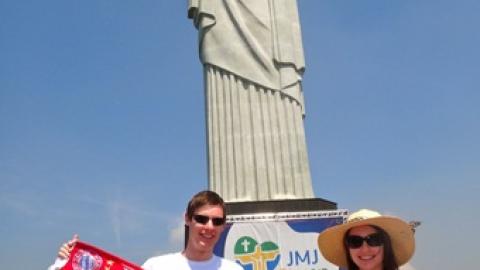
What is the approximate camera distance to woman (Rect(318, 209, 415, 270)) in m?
2.74

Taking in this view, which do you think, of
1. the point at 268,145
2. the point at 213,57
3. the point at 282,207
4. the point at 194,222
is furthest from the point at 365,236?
the point at 213,57

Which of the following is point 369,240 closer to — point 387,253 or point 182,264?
point 387,253

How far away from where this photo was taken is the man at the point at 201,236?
2.97 m

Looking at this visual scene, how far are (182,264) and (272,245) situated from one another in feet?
22.9

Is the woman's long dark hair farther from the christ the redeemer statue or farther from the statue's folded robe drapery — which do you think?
the statue's folded robe drapery

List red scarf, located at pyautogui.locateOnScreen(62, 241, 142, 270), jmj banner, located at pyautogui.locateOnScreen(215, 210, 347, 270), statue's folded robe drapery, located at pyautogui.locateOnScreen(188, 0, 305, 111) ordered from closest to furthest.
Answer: red scarf, located at pyautogui.locateOnScreen(62, 241, 142, 270), jmj banner, located at pyautogui.locateOnScreen(215, 210, 347, 270), statue's folded robe drapery, located at pyautogui.locateOnScreen(188, 0, 305, 111)

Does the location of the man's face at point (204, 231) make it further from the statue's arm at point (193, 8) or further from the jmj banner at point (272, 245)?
the statue's arm at point (193, 8)

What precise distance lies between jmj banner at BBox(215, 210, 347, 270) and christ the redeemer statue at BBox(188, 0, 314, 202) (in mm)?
1324

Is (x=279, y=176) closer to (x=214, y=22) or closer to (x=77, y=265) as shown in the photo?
(x=214, y=22)

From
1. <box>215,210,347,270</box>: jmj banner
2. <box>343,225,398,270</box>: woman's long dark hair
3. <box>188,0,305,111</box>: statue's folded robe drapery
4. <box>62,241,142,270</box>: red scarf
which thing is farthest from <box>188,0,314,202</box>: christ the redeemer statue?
<box>343,225,398,270</box>: woman's long dark hair

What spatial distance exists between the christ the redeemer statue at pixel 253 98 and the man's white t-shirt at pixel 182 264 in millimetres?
8297

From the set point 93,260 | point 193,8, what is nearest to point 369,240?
point 93,260

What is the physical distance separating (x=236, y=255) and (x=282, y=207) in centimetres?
173

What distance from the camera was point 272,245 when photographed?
9789 mm
